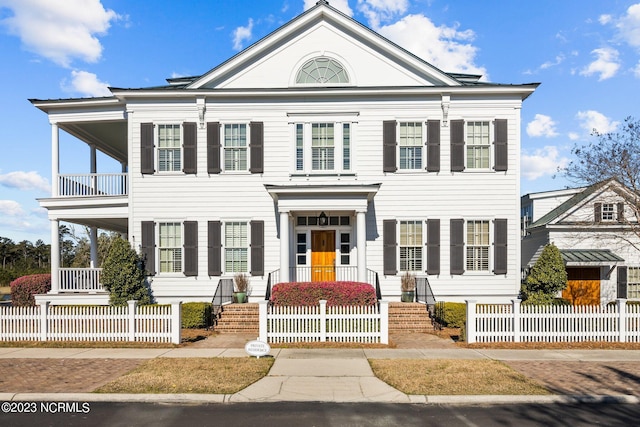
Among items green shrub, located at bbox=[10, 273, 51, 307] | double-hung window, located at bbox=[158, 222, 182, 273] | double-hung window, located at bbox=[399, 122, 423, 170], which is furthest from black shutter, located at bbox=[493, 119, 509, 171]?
green shrub, located at bbox=[10, 273, 51, 307]

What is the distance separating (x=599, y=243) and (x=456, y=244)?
7160 millimetres

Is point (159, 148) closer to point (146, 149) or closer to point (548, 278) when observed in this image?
point (146, 149)

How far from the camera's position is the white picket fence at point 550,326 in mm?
11664

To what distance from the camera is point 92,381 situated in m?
8.02

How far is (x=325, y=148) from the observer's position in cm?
1639

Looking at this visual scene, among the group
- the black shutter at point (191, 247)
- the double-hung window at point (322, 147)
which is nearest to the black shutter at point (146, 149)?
the black shutter at point (191, 247)

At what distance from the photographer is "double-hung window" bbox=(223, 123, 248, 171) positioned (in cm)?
1656

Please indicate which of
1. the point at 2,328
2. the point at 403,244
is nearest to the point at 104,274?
the point at 2,328

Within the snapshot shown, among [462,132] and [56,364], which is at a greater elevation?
[462,132]

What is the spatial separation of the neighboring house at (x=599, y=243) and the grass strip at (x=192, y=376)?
47.3 feet

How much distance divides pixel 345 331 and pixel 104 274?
888 cm

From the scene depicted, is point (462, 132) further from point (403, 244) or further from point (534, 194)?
point (534, 194)

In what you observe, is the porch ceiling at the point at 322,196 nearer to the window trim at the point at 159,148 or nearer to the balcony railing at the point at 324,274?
the balcony railing at the point at 324,274

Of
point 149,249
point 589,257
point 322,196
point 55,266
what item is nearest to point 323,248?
point 322,196
